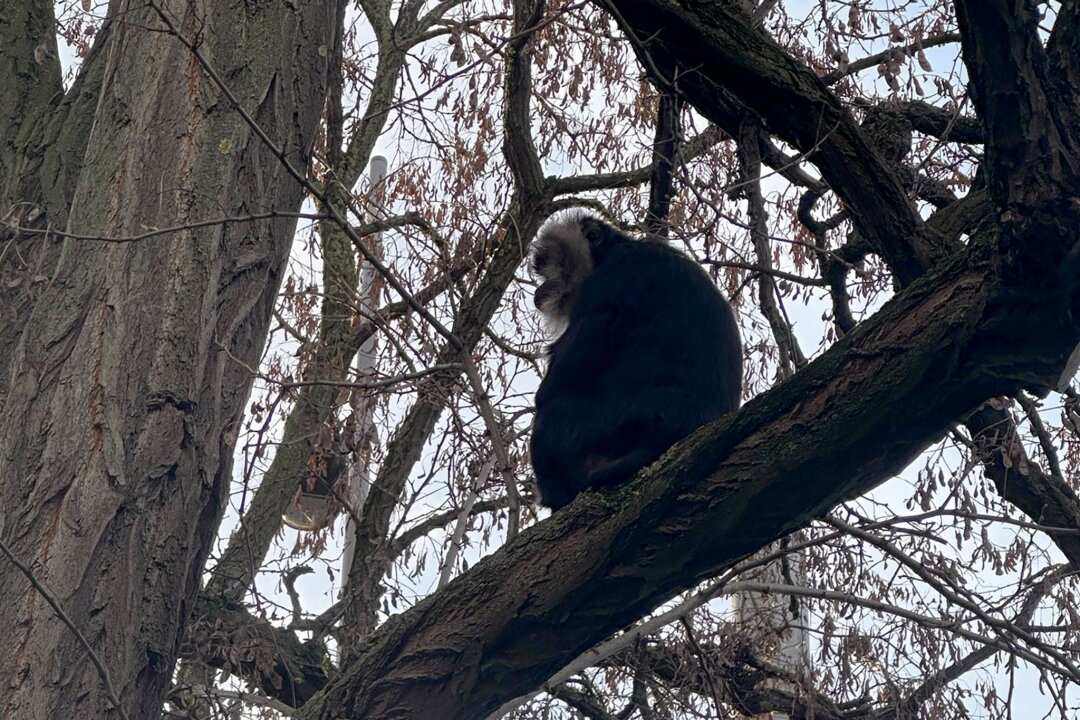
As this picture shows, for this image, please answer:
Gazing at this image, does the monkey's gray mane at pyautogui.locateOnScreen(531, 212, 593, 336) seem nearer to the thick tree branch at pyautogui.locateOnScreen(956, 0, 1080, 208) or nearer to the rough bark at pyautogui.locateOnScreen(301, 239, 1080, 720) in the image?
the rough bark at pyautogui.locateOnScreen(301, 239, 1080, 720)

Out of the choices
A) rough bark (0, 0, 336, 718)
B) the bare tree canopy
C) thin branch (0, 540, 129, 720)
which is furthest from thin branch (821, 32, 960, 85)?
thin branch (0, 540, 129, 720)

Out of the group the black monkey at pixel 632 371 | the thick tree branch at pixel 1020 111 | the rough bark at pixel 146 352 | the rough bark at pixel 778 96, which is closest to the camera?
the thick tree branch at pixel 1020 111

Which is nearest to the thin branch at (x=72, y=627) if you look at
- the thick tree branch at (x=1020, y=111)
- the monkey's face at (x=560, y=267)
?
the thick tree branch at (x=1020, y=111)

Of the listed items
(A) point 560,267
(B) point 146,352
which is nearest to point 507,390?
(A) point 560,267

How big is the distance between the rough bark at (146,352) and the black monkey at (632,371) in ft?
4.70

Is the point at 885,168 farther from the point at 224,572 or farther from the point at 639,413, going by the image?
the point at 224,572

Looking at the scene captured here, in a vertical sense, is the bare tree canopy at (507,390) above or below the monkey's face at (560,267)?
below

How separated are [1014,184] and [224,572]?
3.82m

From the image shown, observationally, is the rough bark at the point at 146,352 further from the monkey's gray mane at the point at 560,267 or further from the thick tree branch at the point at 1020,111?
the monkey's gray mane at the point at 560,267

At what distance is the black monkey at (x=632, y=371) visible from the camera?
4.18m

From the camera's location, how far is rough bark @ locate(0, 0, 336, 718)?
2.81 meters

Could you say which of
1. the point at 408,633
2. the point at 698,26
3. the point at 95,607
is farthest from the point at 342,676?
the point at 698,26

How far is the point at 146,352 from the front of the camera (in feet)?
9.85

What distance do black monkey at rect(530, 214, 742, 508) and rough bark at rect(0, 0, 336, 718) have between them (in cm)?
143
